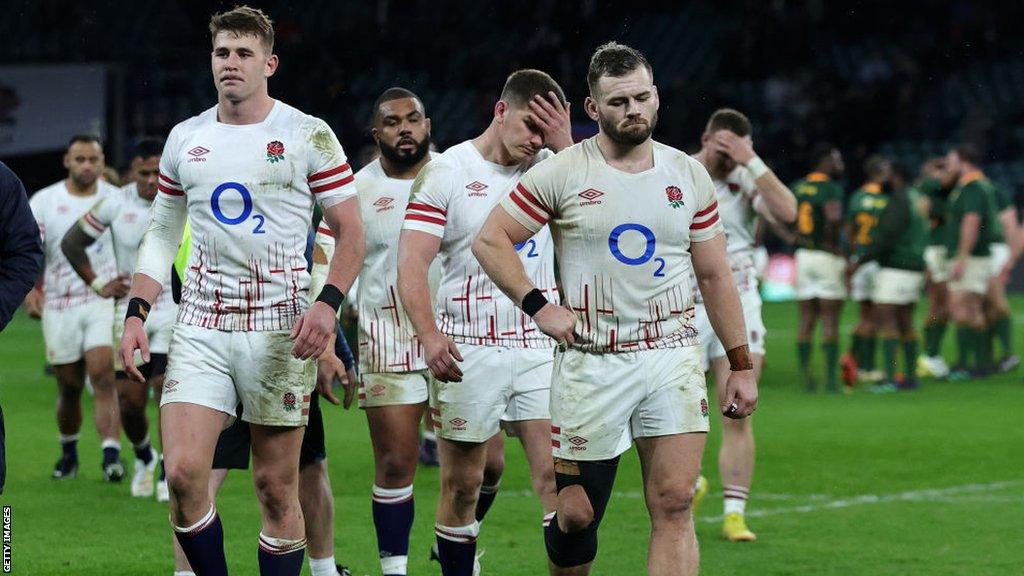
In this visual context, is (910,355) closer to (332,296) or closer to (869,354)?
(869,354)

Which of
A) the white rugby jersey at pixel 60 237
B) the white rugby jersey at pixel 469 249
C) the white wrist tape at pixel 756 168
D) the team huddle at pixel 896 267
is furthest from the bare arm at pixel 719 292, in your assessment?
the team huddle at pixel 896 267

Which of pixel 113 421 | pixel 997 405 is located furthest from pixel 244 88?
pixel 997 405

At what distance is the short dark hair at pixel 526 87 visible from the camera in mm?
6738

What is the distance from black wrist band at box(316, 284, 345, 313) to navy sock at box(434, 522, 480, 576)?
1.34 m

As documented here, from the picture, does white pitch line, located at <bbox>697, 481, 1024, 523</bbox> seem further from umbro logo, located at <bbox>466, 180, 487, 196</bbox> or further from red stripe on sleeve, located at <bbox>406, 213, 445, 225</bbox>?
red stripe on sleeve, located at <bbox>406, 213, 445, 225</bbox>

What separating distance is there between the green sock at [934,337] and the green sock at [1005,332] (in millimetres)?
601

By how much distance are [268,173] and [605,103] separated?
1.29 metres

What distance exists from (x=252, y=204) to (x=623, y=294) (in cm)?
144

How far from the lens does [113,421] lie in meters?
11.1

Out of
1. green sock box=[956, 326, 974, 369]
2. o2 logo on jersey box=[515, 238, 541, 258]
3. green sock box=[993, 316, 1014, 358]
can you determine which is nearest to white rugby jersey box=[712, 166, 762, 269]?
o2 logo on jersey box=[515, 238, 541, 258]

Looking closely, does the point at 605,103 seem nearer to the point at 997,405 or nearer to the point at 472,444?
the point at 472,444

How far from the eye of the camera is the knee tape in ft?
19.6

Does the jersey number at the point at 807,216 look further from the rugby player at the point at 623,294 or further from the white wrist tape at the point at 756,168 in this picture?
the rugby player at the point at 623,294

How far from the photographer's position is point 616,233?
19.2ft
